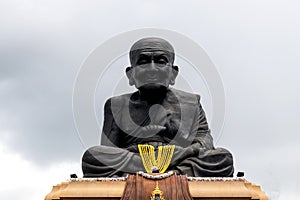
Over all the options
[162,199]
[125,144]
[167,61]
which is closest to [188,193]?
[162,199]

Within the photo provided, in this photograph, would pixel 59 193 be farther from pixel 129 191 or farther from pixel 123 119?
pixel 123 119

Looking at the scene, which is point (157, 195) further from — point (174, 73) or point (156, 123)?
point (174, 73)

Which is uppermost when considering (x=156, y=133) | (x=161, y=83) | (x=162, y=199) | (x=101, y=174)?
(x=161, y=83)

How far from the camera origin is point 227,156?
10.2 meters

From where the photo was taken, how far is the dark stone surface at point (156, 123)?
33.4 ft

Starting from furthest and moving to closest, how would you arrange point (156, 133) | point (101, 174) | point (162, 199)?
point (156, 133)
point (101, 174)
point (162, 199)

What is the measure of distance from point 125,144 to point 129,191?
6.15 ft

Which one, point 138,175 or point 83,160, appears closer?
point 138,175

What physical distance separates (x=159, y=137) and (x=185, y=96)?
125 centimetres

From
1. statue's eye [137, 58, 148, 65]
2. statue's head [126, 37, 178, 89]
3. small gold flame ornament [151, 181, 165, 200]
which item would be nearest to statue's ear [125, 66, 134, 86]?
statue's head [126, 37, 178, 89]

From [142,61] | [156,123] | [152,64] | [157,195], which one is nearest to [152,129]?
[156,123]

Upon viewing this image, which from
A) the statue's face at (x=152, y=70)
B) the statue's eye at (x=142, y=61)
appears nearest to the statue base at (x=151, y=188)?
the statue's face at (x=152, y=70)

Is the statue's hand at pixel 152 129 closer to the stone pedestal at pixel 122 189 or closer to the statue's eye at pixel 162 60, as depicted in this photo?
the statue's eye at pixel 162 60

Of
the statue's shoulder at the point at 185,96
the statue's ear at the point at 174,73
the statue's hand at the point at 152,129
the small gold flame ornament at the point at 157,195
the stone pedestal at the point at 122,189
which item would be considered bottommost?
the small gold flame ornament at the point at 157,195
